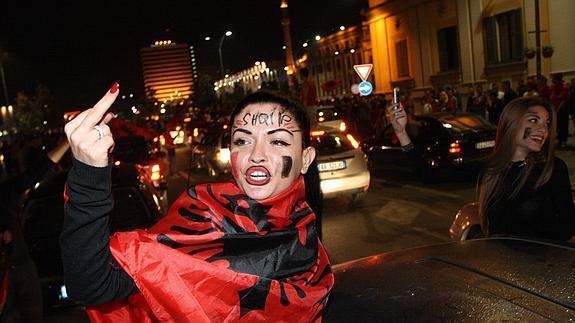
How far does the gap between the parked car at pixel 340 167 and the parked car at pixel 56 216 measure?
4.08 m

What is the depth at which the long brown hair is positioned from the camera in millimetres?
3641

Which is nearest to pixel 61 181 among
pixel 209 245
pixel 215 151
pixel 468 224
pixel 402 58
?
pixel 468 224

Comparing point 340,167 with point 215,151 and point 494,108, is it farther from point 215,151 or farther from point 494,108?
point 494,108

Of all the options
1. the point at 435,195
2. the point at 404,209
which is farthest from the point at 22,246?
the point at 435,195

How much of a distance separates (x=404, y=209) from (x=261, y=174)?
778cm

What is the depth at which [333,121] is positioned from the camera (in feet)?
63.5

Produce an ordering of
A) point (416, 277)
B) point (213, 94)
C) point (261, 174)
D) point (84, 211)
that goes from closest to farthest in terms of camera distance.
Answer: point (84, 211)
point (261, 174)
point (416, 277)
point (213, 94)

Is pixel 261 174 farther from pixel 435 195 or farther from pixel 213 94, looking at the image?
pixel 213 94

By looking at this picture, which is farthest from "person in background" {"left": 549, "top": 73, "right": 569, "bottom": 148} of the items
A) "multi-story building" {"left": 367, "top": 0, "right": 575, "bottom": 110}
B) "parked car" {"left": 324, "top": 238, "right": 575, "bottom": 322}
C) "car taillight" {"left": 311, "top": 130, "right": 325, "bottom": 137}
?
"parked car" {"left": 324, "top": 238, "right": 575, "bottom": 322}

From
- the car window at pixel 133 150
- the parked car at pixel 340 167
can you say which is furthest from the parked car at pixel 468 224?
the car window at pixel 133 150

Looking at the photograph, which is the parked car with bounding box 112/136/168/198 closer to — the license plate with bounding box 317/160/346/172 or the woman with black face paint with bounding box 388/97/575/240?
the license plate with bounding box 317/160/346/172

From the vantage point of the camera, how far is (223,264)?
1.97 m

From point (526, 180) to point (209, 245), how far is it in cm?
237

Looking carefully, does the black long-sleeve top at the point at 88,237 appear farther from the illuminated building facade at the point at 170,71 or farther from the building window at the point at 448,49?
the illuminated building facade at the point at 170,71
